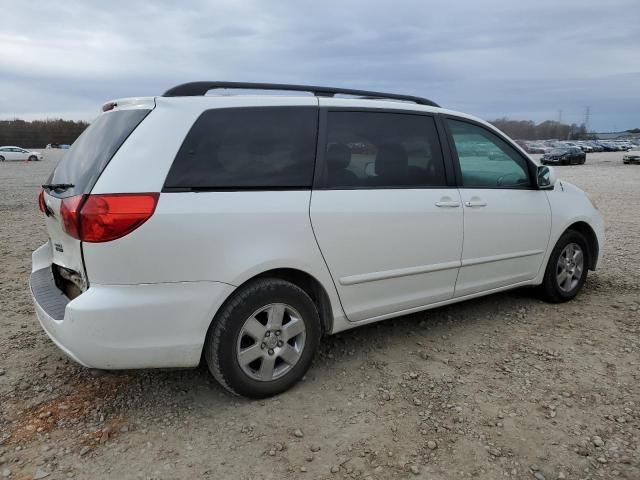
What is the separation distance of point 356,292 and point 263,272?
70 centimetres

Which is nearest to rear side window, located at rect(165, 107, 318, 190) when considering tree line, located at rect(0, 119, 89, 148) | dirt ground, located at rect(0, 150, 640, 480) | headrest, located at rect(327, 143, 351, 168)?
headrest, located at rect(327, 143, 351, 168)

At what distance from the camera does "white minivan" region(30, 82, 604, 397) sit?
8.52 feet

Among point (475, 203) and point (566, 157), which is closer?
point (475, 203)

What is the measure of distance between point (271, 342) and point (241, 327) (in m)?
0.25

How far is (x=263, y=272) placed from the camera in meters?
2.95

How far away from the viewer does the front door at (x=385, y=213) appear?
3.21 m

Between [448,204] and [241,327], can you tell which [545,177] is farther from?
[241,327]

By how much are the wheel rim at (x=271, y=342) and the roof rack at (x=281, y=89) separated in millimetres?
1289

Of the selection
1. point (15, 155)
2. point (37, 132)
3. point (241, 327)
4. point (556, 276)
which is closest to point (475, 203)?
point (556, 276)

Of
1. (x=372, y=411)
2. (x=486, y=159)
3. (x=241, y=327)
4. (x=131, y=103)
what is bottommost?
(x=372, y=411)

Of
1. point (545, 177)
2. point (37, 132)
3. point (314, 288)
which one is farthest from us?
point (37, 132)

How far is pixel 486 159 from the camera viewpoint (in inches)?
165

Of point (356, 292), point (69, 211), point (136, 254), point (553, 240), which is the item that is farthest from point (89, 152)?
point (553, 240)

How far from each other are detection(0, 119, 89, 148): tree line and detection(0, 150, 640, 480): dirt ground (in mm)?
66255
